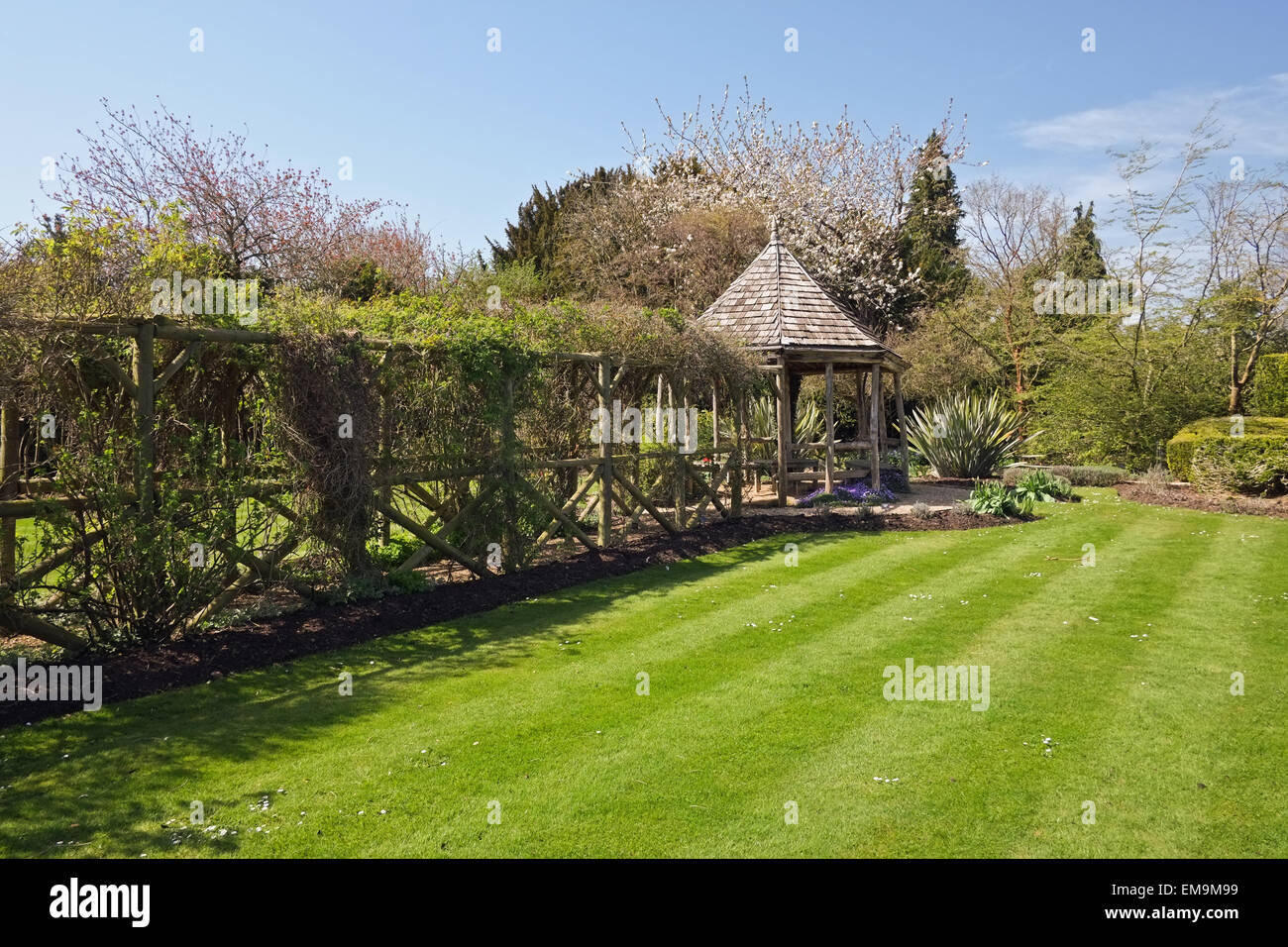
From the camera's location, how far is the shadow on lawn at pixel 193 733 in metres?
4.07

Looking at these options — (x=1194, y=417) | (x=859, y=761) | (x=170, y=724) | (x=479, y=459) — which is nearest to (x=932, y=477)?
(x=1194, y=417)

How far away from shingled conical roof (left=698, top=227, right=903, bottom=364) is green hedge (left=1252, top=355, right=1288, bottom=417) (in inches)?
381

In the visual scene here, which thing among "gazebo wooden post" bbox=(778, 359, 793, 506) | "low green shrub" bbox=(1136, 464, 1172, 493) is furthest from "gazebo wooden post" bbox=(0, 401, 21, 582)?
"low green shrub" bbox=(1136, 464, 1172, 493)

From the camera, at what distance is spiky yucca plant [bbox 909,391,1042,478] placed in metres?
19.7

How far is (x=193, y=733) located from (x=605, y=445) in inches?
273

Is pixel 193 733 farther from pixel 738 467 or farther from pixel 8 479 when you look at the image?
pixel 738 467

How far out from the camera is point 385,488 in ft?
27.3

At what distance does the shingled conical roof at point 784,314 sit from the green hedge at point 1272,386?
31.7 ft

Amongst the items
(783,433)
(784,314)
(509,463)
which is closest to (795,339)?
(784,314)

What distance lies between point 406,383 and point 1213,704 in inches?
288

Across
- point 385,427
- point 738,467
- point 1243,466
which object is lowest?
point 1243,466

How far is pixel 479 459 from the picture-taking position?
938cm

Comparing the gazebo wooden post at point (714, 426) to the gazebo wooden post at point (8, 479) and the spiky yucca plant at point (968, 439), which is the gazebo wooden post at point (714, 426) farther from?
the gazebo wooden post at point (8, 479)
